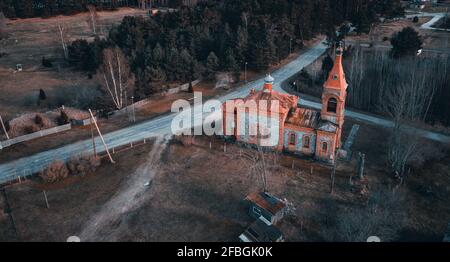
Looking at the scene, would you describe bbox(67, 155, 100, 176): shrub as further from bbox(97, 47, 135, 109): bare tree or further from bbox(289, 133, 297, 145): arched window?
bbox(289, 133, 297, 145): arched window

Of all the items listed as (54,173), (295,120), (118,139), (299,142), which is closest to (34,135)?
(118,139)

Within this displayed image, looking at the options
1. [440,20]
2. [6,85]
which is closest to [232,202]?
[6,85]

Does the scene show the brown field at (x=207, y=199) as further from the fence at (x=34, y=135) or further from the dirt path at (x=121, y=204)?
the fence at (x=34, y=135)

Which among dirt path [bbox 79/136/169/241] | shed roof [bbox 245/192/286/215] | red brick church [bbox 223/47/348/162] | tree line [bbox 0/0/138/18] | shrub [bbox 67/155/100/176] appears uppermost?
tree line [bbox 0/0/138/18]

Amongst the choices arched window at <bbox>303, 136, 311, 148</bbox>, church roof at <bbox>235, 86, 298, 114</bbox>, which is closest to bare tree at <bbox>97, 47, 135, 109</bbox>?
church roof at <bbox>235, 86, 298, 114</bbox>

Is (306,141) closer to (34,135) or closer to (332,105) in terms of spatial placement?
(332,105)

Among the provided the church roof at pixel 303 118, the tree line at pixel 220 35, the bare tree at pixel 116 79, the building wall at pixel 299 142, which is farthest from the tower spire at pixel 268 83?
the tree line at pixel 220 35

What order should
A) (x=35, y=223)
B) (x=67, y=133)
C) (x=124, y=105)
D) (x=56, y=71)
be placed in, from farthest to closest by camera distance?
1. (x=56, y=71)
2. (x=124, y=105)
3. (x=67, y=133)
4. (x=35, y=223)

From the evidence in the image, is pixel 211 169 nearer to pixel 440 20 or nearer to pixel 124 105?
pixel 124 105
